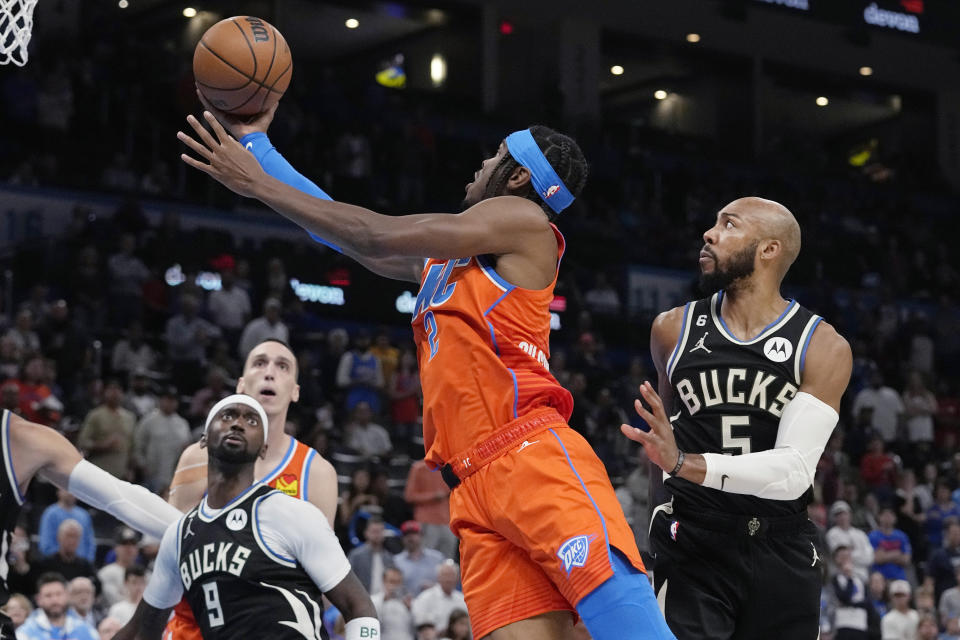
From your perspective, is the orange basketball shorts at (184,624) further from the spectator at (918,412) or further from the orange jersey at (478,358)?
the spectator at (918,412)

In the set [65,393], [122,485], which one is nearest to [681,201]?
[65,393]

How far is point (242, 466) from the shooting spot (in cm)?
507

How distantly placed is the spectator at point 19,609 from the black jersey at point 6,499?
181 inches

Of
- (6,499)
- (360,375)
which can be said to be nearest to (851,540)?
(360,375)

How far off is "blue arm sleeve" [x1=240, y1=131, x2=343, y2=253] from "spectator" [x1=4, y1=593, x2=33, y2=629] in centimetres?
568

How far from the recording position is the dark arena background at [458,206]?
46.7ft

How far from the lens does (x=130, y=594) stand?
1011 cm

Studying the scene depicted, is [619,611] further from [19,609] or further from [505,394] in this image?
[19,609]

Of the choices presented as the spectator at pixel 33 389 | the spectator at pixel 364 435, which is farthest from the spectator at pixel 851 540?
the spectator at pixel 33 389

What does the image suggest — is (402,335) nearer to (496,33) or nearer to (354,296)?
(354,296)

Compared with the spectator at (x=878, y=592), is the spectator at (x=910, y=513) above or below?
above

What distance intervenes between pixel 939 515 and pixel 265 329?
8314 mm

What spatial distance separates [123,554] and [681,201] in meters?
16.0

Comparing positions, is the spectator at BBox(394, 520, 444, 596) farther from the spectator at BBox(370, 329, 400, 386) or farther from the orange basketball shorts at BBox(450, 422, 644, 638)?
the orange basketball shorts at BBox(450, 422, 644, 638)
